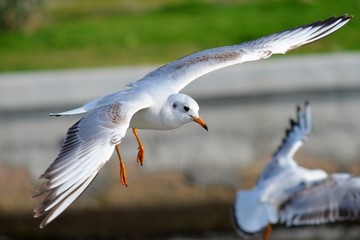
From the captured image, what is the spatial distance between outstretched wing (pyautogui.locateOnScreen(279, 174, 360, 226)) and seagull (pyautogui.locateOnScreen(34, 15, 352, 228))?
1017 mm

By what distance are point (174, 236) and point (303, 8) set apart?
265 centimetres

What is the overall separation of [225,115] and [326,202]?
175 cm

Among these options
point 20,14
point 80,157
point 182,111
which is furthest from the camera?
point 20,14

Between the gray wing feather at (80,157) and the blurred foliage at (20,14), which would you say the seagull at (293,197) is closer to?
the gray wing feather at (80,157)

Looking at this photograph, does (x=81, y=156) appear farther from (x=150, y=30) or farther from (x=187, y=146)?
(x=150, y=30)

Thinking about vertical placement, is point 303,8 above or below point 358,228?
above

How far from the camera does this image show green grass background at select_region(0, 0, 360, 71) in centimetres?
891

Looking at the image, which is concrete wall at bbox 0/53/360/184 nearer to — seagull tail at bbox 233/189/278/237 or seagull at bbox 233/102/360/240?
seagull at bbox 233/102/360/240

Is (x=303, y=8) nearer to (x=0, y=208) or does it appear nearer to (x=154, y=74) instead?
(x=0, y=208)

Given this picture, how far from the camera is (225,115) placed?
8102 millimetres

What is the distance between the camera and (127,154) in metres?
8.03

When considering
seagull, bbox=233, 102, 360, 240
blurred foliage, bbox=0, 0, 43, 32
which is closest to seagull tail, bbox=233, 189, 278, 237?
seagull, bbox=233, 102, 360, 240

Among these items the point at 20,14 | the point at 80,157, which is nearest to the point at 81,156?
the point at 80,157

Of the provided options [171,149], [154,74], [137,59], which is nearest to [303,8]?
[137,59]
